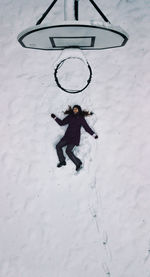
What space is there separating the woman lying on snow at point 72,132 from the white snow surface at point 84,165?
0.20 metres

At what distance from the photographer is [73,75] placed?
16.6 ft

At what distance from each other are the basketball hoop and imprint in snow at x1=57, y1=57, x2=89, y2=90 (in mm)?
2421

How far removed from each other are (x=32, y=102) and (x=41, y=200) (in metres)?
1.81

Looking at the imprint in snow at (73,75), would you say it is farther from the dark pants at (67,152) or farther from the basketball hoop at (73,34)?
the basketball hoop at (73,34)

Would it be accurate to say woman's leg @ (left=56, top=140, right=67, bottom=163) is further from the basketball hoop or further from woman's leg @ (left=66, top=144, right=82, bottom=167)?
the basketball hoop

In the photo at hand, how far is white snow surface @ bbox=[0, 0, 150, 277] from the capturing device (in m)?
4.76

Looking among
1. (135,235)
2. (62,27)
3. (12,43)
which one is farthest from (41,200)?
(62,27)

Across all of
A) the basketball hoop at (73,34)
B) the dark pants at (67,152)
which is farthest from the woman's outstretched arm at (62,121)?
the basketball hoop at (73,34)

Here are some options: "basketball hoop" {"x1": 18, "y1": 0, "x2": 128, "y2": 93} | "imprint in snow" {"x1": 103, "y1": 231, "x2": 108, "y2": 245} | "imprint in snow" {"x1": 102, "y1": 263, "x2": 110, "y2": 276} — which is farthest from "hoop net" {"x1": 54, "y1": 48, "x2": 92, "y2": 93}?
"imprint in snow" {"x1": 102, "y1": 263, "x2": 110, "y2": 276}

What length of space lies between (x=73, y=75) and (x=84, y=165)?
1.68 meters

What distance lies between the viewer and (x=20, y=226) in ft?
16.0

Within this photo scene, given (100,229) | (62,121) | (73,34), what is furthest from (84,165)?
(73,34)

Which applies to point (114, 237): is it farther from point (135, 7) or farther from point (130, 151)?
point (135, 7)

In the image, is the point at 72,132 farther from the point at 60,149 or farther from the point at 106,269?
the point at 106,269
